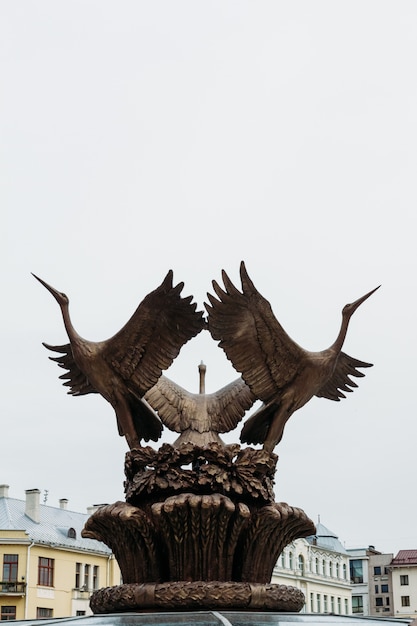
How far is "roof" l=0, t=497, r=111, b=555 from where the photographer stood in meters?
49.2

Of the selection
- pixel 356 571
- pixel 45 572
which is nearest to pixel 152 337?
pixel 45 572

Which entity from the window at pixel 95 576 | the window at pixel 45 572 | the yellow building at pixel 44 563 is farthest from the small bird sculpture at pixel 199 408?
the window at pixel 95 576

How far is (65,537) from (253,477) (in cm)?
4262

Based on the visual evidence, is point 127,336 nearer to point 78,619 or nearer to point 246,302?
point 246,302

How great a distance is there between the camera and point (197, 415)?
11.4 m

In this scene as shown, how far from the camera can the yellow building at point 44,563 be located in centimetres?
4772

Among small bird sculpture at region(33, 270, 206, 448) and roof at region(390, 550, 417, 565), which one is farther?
roof at region(390, 550, 417, 565)

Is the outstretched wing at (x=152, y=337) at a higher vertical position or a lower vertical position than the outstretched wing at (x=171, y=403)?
higher

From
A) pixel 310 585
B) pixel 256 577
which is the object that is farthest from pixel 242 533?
pixel 310 585

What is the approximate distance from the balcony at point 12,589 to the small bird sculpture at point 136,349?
3818 centimetres

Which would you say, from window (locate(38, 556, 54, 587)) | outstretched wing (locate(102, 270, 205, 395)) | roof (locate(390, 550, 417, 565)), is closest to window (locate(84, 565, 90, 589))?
window (locate(38, 556, 54, 587))

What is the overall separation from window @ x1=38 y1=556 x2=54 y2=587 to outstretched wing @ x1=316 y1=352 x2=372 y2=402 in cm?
3881

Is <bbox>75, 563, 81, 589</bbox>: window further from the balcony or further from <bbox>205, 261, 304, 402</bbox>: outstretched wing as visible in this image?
<bbox>205, 261, 304, 402</bbox>: outstretched wing

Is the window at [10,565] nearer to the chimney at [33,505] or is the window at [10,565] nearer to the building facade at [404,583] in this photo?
the chimney at [33,505]
